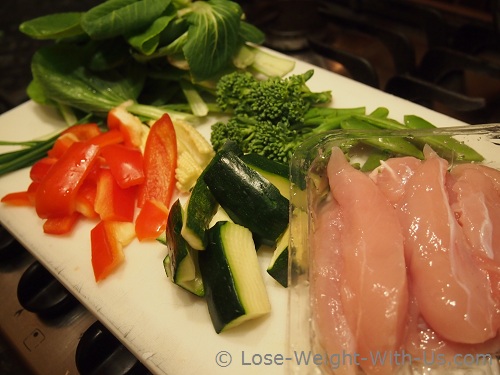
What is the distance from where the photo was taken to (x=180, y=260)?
144cm

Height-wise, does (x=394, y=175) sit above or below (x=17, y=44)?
above

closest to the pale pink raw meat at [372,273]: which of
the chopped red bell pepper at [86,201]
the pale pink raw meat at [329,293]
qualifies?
the pale pink raw meat at [329,293]

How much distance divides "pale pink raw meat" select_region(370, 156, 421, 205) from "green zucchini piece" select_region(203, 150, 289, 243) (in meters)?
0.34

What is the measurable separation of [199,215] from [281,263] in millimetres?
330

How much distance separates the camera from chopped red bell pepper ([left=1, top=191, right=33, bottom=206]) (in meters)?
1.97

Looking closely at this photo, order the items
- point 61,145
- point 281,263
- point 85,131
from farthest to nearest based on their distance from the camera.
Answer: point 85,131 < point 61,145 < point 281,263

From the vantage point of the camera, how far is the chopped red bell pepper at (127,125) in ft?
7.00

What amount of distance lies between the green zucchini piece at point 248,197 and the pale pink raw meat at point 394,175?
336 mm

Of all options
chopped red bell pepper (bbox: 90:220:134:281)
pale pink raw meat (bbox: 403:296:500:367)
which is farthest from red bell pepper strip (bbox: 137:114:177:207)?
pale pink raw meat (bbox: 403:296:500:367)

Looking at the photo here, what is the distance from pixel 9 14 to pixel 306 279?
3.93 m

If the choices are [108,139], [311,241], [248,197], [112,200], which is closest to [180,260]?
[248,197]

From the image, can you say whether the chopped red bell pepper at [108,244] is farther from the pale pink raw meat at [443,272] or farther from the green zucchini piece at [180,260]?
the pale pink raw meat at [443,272]

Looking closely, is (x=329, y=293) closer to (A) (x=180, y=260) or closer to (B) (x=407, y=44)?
(A) (x=180, y=260)

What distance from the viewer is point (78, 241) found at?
6.01 ft
